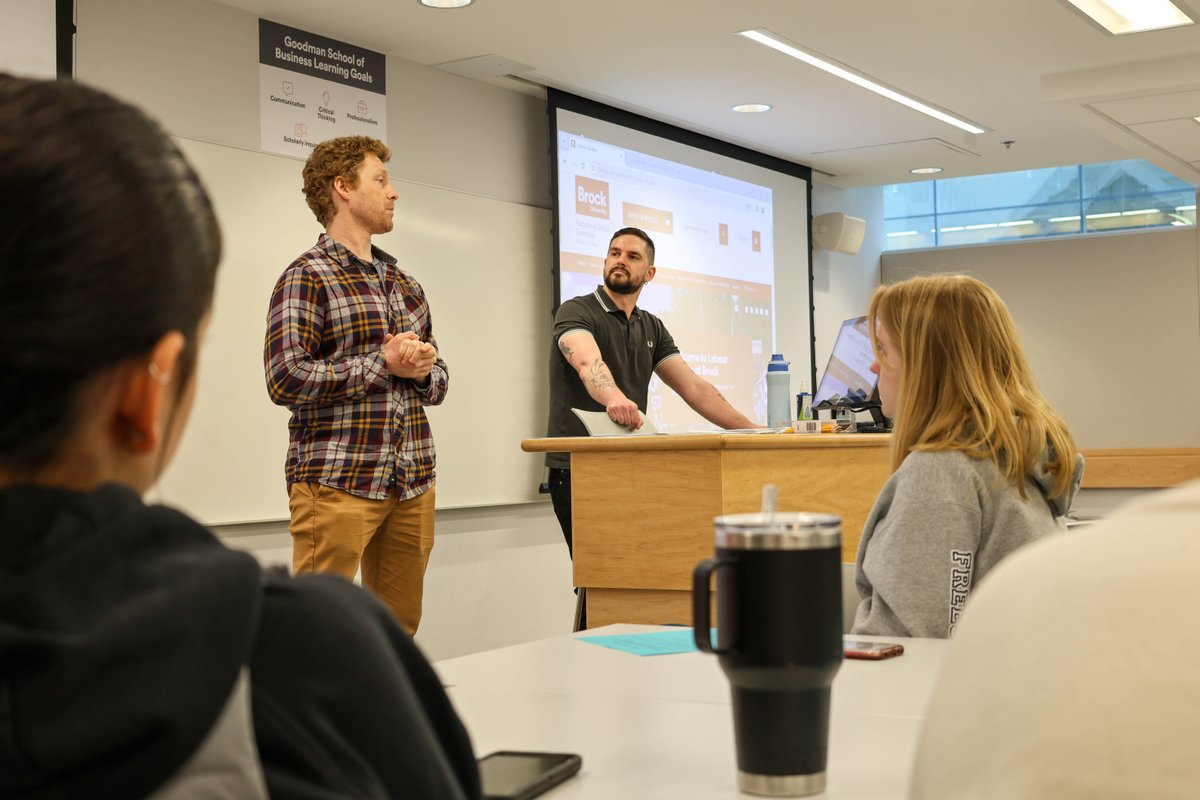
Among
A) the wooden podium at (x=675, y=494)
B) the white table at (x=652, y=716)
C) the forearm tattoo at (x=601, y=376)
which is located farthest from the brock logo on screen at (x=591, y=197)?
the white table at (x=652, y=716)

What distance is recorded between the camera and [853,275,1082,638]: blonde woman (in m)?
1.72

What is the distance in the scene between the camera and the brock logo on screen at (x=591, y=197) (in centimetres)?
585

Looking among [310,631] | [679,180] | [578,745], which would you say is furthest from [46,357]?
[679,180]

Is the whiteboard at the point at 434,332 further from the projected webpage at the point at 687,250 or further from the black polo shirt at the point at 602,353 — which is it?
the black polo shirt at the point at 602,353

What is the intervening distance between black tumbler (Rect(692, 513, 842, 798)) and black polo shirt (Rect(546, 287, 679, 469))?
342 cm

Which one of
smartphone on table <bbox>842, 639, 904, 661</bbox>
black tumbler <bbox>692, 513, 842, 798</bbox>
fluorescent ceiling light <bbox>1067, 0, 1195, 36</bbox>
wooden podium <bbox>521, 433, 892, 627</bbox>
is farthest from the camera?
fluorescent ceiling light <bbox>1067, 0, 1195, 36</bbox>

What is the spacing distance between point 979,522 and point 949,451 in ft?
0.36

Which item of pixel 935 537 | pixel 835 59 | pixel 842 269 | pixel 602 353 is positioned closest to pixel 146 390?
pixel 935 537

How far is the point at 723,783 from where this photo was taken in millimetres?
825

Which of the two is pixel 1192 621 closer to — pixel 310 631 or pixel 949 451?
pixel 310 631

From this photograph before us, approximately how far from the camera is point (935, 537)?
1741 millimetres

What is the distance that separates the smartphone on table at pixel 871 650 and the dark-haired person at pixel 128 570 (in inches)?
32.8

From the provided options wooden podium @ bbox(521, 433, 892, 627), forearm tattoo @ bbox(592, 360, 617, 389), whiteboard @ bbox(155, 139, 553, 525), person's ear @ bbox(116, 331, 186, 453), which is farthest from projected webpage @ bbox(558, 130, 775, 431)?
person's ear @ bbox(116, 331, 186, 453)

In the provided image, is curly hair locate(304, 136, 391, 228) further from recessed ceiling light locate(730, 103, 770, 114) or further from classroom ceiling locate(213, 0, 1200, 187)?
recessed ceiling light locate(730, 103, 770, 114)
